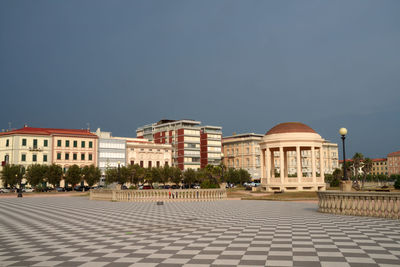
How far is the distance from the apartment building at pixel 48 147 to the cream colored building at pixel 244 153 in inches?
2330

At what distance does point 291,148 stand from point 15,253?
1972 inches

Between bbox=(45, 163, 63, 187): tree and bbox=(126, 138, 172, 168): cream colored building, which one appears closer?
bbox=(45, 163, 63, 187): tree

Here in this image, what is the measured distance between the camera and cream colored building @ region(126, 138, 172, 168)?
10994cm

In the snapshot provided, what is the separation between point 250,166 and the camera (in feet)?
440

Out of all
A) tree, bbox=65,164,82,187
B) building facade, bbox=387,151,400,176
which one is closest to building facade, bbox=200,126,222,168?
tree, bbox=65,164,82,187

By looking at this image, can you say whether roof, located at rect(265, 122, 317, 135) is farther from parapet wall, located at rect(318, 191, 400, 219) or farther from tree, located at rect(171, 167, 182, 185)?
tree, located at rect(171, 167, 182, 185)

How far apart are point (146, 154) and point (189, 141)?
59.0 feet

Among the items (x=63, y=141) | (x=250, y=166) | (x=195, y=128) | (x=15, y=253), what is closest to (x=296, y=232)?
(x=15, y=253)

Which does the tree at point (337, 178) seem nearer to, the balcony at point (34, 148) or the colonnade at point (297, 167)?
the colonnade at point (297, 167)

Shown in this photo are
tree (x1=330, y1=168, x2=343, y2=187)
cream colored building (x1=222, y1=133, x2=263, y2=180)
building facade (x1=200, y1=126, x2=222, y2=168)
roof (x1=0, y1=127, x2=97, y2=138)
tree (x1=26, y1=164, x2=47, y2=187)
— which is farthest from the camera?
cream colored building (x1=222, y1=133, x2=263, y2=180)

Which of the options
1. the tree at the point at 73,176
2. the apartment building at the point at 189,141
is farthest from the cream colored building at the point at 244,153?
the tree at the point at 73,176

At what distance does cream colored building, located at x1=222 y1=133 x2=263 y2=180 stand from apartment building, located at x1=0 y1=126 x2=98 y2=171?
59.2 m

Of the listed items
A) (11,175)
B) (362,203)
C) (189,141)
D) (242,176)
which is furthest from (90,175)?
(362,203)

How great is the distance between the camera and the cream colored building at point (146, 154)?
110 metres
